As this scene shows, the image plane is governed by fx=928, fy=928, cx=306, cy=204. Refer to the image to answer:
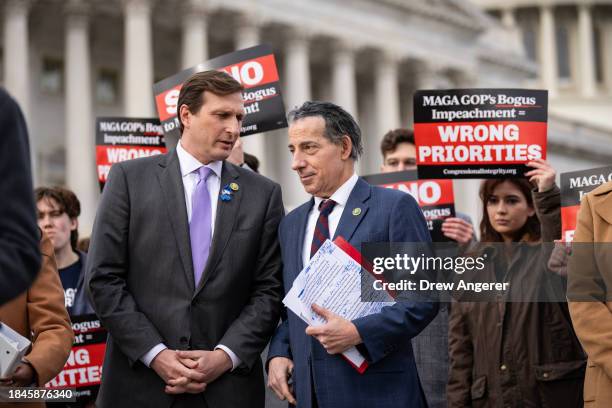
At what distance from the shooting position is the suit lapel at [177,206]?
580 cm

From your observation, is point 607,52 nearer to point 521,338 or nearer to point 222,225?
point 521,338

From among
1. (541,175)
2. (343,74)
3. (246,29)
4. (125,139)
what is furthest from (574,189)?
(343,74)

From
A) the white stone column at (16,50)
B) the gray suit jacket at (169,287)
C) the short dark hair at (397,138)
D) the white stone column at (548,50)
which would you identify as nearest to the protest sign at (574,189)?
the short dark hair at (397,138)

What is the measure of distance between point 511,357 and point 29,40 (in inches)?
1323

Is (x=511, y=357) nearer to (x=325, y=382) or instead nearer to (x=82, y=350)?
(x=325, y=382)

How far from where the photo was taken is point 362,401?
5473mm

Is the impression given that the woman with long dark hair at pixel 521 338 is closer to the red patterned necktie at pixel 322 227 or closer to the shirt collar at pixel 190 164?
the red patterned necktie at pixel 322 227

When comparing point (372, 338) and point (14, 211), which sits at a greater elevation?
point (14, 211)

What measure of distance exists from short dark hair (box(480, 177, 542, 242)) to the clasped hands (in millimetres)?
3196

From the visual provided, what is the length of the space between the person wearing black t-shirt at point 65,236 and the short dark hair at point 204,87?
104 inches

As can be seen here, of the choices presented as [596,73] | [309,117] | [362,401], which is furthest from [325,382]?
[596,73]

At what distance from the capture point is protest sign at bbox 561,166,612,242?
733cm

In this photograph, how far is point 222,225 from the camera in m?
5.96

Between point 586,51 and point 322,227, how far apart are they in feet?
268
